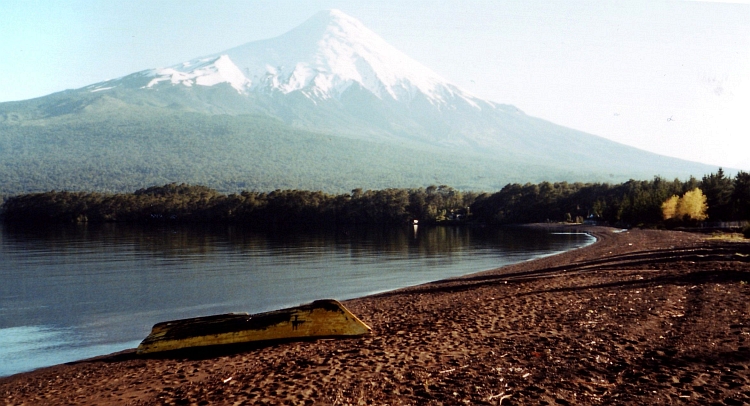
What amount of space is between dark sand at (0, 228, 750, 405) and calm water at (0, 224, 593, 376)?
17.7ft

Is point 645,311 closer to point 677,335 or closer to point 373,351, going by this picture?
point 677,335

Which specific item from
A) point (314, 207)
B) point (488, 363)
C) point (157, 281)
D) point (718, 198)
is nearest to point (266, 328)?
point (488, 363)

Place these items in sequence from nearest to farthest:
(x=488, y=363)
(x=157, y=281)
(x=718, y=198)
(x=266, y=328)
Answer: (x=488, y=363)
(x=266, y=328)
(x=157, y=281)
(x=718, y=198)

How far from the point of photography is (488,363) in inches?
453

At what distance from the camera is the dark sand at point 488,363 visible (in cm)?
980

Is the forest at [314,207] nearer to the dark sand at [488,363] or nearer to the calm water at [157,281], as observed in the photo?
the calm water at [157,281]

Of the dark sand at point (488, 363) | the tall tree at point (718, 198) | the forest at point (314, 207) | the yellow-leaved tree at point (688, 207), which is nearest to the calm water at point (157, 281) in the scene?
the dark sand at point (488, 363)

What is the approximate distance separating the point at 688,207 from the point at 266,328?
271 ft

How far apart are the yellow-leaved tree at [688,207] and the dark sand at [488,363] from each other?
7206 cm

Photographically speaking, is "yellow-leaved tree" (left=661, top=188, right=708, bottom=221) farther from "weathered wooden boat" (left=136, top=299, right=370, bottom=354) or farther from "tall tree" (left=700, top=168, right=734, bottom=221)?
"weathered wooden boat" (left=136, top=299, right=370, bottom=354)

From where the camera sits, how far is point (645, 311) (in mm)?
15773

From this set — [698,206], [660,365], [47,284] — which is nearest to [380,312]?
[660,365]

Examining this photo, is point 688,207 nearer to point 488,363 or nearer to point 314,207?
point 314,207

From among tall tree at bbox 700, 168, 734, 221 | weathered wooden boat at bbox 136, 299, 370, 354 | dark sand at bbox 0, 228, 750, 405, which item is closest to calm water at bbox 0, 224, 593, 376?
weathered wooden boat at bbox 136, 299, 370, 354
